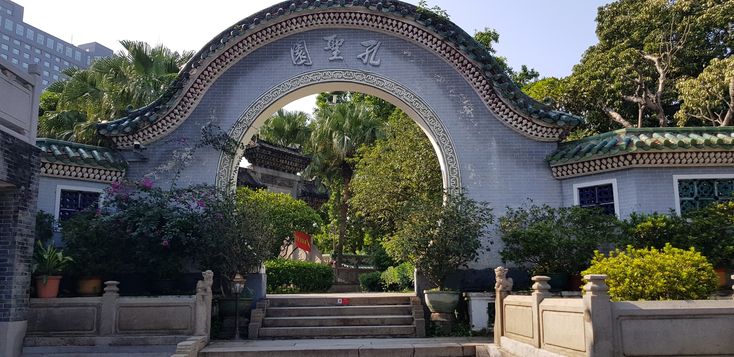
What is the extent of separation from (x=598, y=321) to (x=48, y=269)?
8.04m

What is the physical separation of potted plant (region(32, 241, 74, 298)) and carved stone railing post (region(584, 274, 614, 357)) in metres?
7.68

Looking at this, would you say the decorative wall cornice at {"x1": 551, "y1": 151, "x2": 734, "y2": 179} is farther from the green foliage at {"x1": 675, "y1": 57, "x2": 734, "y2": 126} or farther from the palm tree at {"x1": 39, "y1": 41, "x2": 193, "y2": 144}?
the palm tree at {"x1": 39, "y1": 41, "x2": 193, "y2": 144}

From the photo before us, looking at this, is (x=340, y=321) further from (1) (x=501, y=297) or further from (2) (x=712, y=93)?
(2) (x=712, y=93)

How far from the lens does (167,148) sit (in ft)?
39.2

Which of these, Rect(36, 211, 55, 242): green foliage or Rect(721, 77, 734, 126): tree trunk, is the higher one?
Rect(721, 77, 734, 126): tree trunk

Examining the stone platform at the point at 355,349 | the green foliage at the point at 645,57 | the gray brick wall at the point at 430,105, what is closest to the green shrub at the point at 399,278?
the gray brick wall at the point at 430,105

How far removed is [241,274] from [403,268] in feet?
20.1

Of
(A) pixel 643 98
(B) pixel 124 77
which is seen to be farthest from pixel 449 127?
(A) pixel 643 98

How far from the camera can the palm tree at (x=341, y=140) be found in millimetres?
23203

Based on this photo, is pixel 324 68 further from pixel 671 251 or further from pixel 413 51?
pixel 671 251

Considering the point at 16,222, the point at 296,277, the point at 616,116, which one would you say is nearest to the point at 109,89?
the point at 296,277

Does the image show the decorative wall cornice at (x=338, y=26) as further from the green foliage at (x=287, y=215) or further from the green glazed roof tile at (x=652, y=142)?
the green foliage at (x=287, y=215)

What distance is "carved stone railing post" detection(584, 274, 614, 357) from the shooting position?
6148 mm

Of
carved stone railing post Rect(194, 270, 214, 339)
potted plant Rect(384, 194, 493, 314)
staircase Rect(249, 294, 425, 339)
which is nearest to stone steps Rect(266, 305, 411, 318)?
staircase Rect(249, 294, 425, 339)
